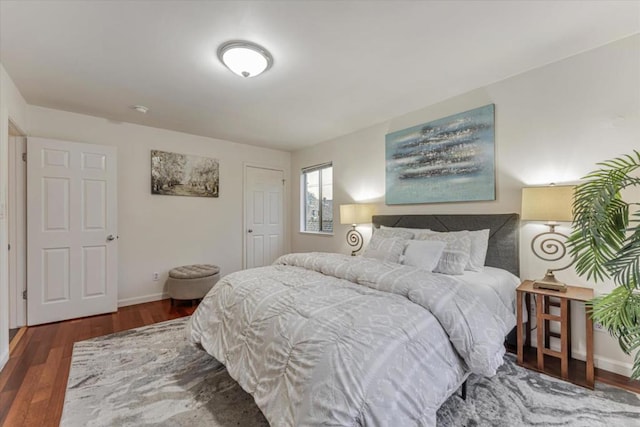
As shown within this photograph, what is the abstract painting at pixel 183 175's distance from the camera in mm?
3863

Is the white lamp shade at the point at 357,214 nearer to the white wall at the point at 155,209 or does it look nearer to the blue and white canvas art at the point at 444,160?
the blue and white canvas art at the point at 444,160

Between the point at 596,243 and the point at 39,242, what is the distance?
4706 mm

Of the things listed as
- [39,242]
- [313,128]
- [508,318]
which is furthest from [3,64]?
[508,318]

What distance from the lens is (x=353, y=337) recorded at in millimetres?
1237

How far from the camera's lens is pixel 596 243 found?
1.50m

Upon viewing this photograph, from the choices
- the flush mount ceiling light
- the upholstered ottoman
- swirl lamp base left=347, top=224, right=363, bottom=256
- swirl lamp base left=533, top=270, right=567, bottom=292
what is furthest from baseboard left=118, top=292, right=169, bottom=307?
swirl lamp base left=533, top=270, right=567, bottom=292

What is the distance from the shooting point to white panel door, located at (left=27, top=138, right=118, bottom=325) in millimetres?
2977

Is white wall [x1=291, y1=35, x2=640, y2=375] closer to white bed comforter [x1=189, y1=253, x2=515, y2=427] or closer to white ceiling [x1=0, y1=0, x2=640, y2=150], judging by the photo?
white ceiling [x1=0, y1=0, x2=640, y2=150]

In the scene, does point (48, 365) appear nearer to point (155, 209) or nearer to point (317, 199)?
point (155, 209)

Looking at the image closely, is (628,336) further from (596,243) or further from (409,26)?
(409,26)

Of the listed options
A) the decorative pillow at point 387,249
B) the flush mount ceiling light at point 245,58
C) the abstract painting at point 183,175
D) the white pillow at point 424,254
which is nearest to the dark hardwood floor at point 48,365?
the white pillow at point 424,254

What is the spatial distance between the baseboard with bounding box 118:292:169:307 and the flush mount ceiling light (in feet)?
10.4

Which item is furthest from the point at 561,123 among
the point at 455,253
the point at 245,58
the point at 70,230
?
the point at 70,230

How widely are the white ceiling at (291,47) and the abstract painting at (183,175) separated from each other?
91cm
